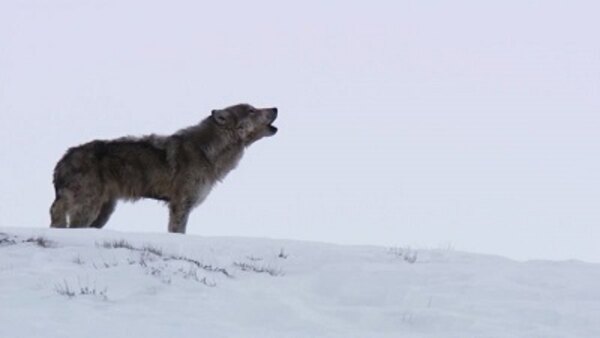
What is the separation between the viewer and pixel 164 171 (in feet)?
52.0

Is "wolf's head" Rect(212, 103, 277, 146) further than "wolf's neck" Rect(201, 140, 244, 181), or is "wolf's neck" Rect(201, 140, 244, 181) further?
"wolf's head" Rect(212, 103, 277, 146)

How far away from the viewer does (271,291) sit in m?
8.17

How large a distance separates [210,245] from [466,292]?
331cm

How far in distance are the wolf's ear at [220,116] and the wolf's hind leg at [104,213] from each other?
245 cm

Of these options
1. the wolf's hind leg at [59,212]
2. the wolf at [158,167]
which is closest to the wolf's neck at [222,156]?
the wolf at [158,167]

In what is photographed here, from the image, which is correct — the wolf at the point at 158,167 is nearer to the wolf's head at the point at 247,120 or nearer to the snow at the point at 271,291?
the wolf's head at the point at 247,120

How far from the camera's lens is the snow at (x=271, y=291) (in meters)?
6.90

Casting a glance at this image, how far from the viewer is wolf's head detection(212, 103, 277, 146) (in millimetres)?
16984

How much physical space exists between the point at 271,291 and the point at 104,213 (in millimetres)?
8153

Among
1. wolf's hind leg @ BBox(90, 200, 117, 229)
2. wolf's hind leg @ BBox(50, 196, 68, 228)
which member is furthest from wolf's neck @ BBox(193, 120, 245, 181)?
wolf's hind leg @ BBox(50, 196, 68, 228)

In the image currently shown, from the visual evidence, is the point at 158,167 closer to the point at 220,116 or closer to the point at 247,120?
the point at 220,116

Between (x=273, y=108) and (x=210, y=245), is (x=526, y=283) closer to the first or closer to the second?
(x=210, y=245)

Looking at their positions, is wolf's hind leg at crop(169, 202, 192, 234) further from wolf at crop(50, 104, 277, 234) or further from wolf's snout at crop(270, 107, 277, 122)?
wolf's snout at crop(270, 107, 277, 122)

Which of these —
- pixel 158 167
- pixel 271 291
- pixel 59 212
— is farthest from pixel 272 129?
pixel 271 291
